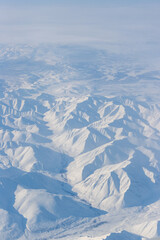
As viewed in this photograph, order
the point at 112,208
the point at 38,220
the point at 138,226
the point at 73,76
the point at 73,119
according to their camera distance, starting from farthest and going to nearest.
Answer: the point at 73,76
the point at 73,119
the point at 112,208
the point at 38,220
the point at 138,226

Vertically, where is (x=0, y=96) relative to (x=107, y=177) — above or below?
below

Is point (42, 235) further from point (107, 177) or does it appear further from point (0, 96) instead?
point (0, 96)

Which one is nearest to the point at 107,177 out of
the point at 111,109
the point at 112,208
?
the point at 112,208

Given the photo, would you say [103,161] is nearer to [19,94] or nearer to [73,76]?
[19,94]

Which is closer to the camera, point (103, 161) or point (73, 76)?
point (103, 161)

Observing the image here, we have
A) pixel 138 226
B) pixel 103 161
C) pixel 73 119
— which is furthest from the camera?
pixel 73 119

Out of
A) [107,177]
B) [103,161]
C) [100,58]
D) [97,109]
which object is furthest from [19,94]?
[100,58]
